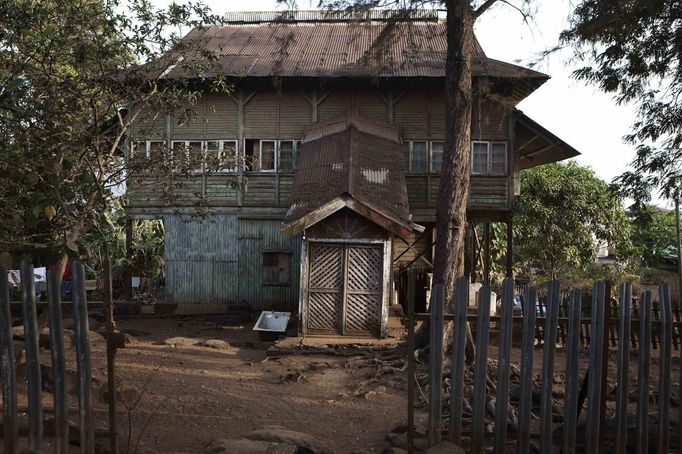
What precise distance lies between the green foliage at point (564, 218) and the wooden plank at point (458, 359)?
79.7 feet

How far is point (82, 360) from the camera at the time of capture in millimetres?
4508

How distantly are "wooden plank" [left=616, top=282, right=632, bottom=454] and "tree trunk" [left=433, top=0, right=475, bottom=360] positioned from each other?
18.3 ft

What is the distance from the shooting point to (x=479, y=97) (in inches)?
514

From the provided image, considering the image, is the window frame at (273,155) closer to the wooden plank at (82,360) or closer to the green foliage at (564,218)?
the wooden plank at (82,360)

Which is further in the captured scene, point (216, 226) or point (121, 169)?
point (216, 226)

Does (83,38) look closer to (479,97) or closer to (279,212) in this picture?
(479,97)

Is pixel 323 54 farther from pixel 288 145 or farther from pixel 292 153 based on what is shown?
pixel 292 153

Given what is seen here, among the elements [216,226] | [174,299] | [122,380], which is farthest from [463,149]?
[174,299]

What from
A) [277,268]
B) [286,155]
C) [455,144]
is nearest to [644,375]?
[455,144]

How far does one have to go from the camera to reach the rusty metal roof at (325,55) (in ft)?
53.4

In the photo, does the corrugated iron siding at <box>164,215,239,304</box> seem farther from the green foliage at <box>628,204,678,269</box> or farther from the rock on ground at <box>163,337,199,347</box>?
the green foliage at <box>628,204,678,269</box>

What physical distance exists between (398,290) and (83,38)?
13.4 metres

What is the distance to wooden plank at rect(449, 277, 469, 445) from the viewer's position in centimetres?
489

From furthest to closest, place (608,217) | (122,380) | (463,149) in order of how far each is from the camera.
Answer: (608,217), (463,149), (122,380)
